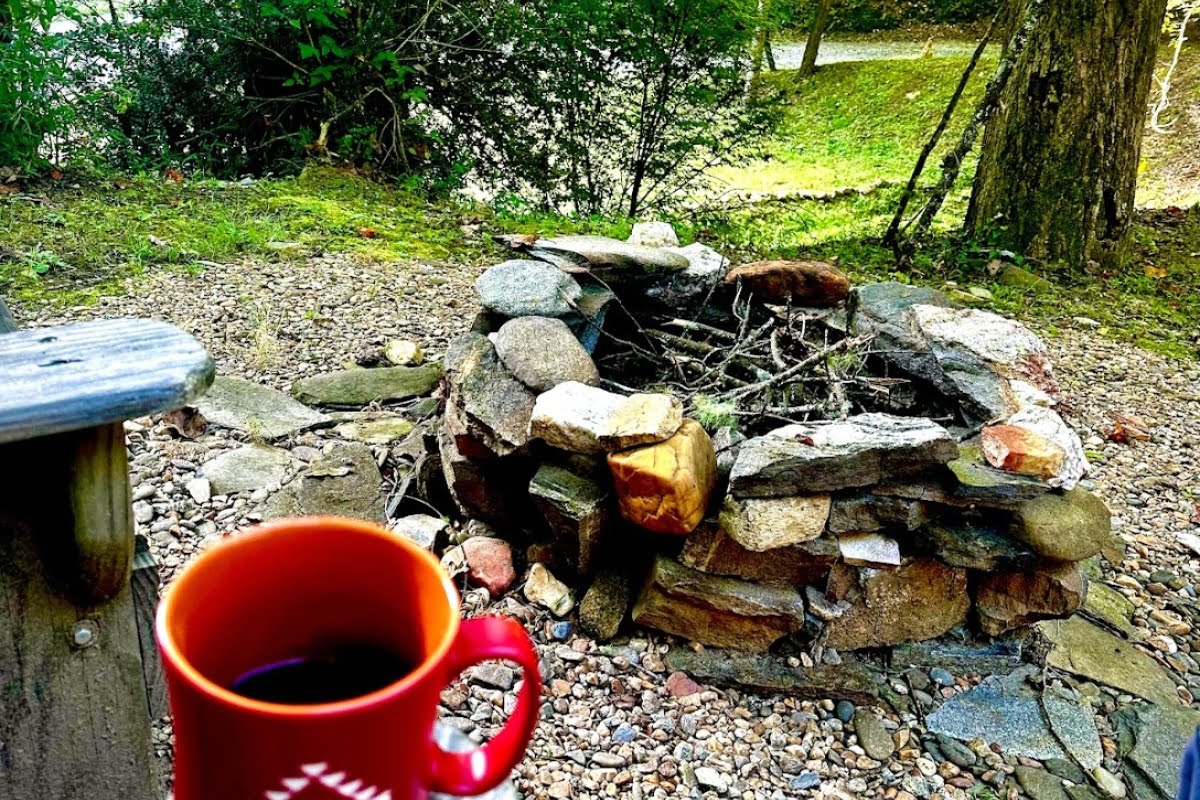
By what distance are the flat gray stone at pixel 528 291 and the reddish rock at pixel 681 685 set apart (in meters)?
1.10

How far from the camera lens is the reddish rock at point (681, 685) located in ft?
5.88

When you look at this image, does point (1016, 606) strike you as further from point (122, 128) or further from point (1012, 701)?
point (122, 128)

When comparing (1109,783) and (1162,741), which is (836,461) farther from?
(1162,741)

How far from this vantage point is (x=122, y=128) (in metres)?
5.62

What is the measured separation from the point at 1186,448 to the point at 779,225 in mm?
3473

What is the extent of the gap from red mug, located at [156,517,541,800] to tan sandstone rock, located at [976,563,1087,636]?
1598mm

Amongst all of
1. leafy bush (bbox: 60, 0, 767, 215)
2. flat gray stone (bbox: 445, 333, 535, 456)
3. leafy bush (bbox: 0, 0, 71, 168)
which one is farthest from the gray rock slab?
leafy bush (bbox: 60, 0, 767, 215)

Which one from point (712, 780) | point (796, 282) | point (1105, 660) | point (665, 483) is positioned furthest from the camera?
point (796, 282)

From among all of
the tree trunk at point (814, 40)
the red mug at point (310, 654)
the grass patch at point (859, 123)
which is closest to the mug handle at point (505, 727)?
the red mug at point (310, 654)

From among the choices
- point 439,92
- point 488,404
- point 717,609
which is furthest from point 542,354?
point 439,92

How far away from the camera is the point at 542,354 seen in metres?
2.20

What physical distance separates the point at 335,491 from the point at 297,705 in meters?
1.81

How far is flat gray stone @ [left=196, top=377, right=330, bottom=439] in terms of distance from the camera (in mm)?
2616

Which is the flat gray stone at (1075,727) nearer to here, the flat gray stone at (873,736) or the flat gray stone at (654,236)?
the flat gray stone at (873,736)
